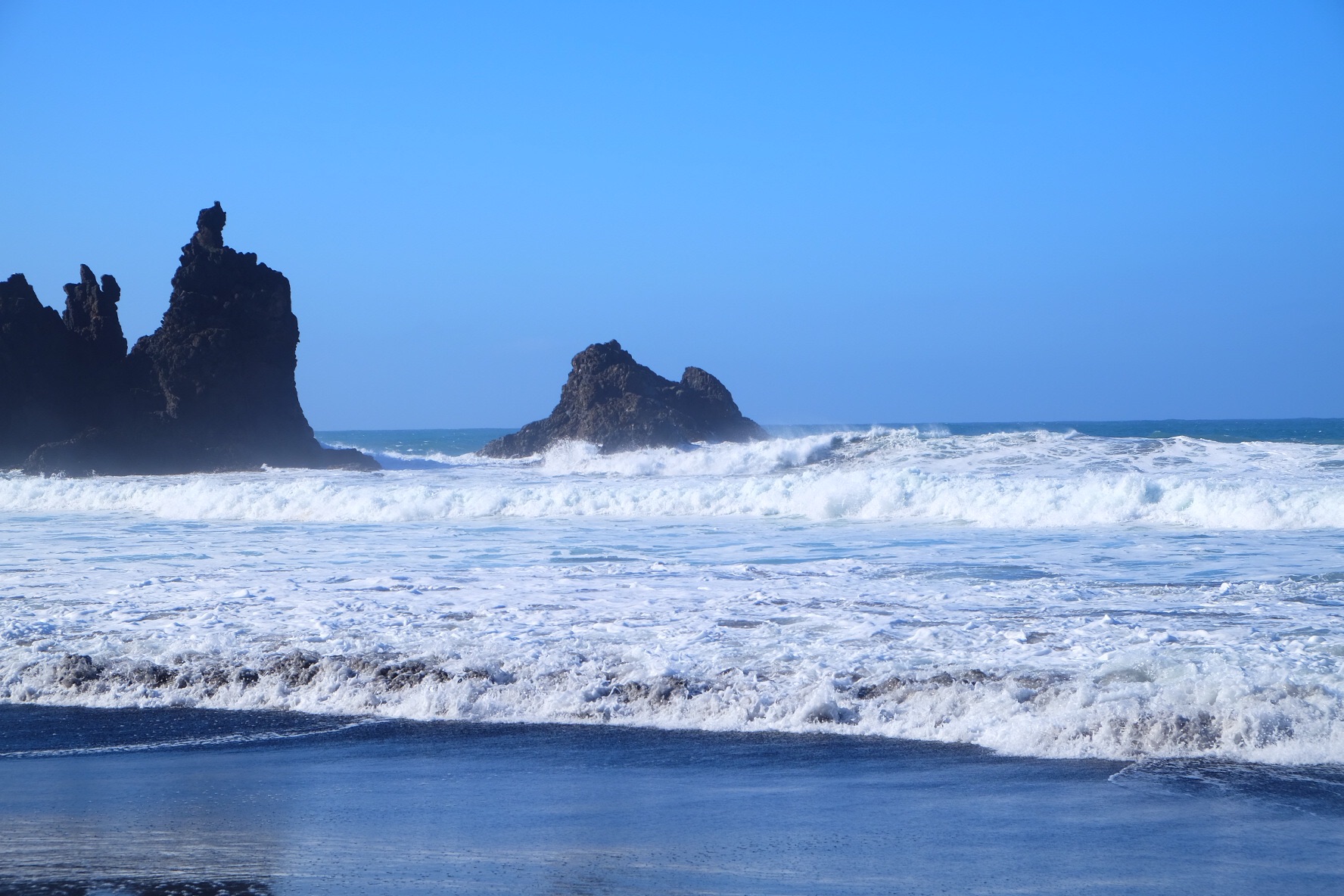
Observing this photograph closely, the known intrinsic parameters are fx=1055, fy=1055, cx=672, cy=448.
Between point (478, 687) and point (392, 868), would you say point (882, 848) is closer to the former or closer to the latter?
point (392, 868)

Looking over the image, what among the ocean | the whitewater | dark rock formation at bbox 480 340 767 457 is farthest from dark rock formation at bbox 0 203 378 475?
the ocean

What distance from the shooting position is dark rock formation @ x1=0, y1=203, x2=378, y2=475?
33938 mm

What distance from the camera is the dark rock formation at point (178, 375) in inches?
1336

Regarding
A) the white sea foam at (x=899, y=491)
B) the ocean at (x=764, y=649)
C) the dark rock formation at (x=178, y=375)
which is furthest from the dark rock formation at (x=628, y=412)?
the ocean at (x=764, y=649)

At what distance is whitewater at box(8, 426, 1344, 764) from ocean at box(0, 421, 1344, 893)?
4 cm

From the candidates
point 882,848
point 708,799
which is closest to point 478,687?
point 708,799

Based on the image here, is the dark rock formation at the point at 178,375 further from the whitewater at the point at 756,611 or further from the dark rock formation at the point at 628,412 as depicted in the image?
the whitewater at the point at 756,611

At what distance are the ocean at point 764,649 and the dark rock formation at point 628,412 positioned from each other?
1868cm

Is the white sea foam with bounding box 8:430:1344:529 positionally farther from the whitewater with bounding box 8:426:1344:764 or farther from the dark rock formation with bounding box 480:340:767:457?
the dark rock formation with bounding box 480:340:767:457

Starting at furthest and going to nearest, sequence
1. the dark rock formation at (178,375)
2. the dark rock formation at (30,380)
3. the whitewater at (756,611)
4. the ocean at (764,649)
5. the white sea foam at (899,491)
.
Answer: the dark rock formation at (30,380), the dark rock formation at (178,375), the white sea foam at (899,491), the whitewater at (756,611), the ocean at (764,649)

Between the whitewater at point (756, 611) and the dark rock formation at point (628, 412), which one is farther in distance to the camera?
the dark rock formation at point (628, 412)

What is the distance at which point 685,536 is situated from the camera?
48.0 feet

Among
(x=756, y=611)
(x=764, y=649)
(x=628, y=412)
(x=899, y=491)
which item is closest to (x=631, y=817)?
(x=764, y=649)

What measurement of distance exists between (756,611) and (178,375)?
103 feet
